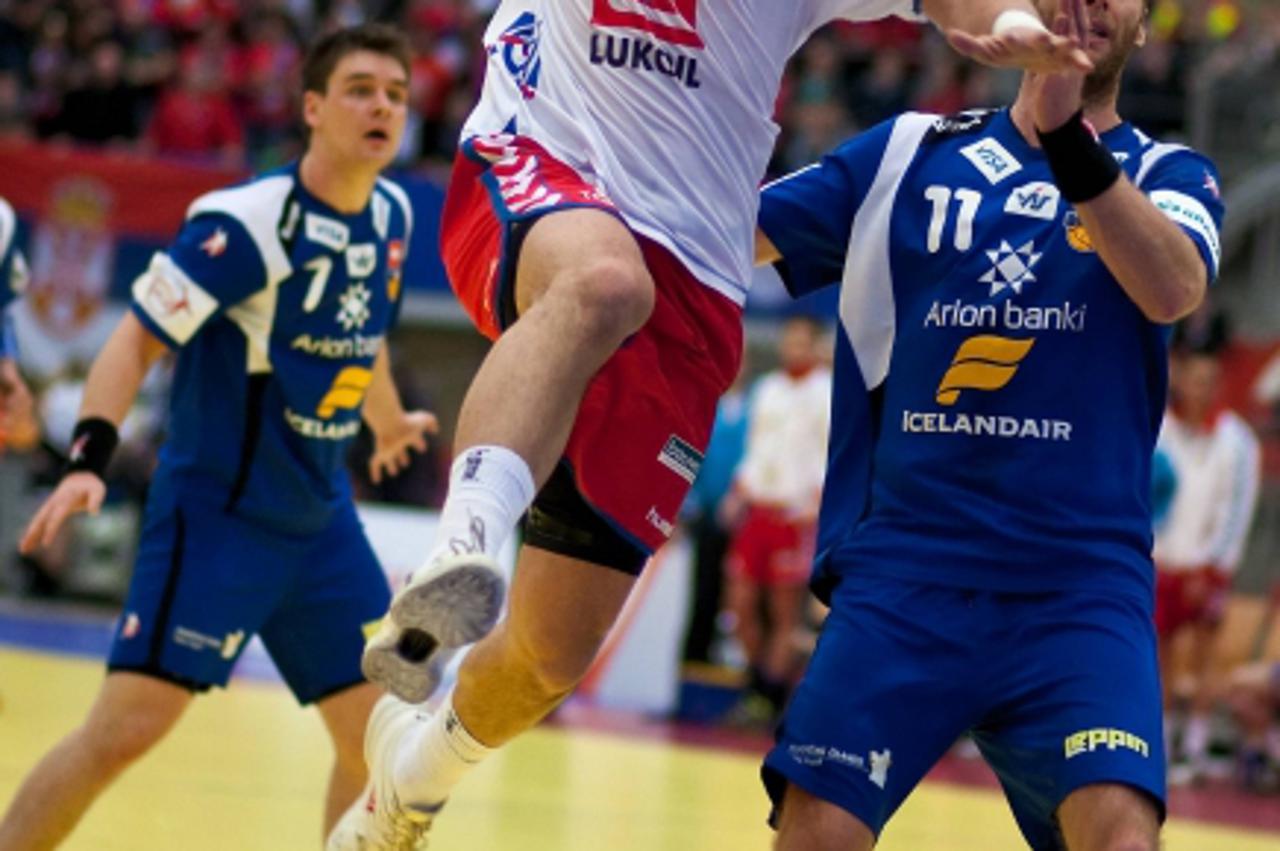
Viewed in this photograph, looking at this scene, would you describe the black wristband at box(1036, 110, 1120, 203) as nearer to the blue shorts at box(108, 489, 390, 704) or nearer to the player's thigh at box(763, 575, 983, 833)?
the player's thigh at box(763, 575, 983, 833)

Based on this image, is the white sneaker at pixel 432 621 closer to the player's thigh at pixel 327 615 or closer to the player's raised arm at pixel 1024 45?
the player's raised arm at pixel 1024 45

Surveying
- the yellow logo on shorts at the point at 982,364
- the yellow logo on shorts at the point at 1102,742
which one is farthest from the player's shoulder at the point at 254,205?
the yellow logo on shorts at the point at 1102,742

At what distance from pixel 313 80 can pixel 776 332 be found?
35.4ft

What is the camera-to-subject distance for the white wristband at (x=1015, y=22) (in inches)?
140

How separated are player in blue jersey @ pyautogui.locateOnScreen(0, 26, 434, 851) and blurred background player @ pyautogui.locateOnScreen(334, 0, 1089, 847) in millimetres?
1335

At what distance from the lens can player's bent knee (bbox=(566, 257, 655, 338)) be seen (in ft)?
12.0

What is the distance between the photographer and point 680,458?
4.25 meters

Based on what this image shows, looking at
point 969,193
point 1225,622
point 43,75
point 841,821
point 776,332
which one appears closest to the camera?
point 841,821

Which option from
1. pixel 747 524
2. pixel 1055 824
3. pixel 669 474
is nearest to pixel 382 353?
pixel 669 474

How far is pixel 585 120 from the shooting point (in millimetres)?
4156

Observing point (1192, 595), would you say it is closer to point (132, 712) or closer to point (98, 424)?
point (132, 712)

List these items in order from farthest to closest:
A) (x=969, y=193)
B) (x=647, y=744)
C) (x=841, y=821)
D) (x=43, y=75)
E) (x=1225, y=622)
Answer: (x=43, y=75), (x=1225, y=622), (x=647, y=744), (x=969, y=193), (x=841, y=821)

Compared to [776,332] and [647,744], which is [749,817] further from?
[776,332]

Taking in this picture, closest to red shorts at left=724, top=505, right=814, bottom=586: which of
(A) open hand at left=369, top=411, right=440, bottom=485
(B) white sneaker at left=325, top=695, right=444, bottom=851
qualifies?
(A) open hand at left=369, top=411, right=440, bottom=485
